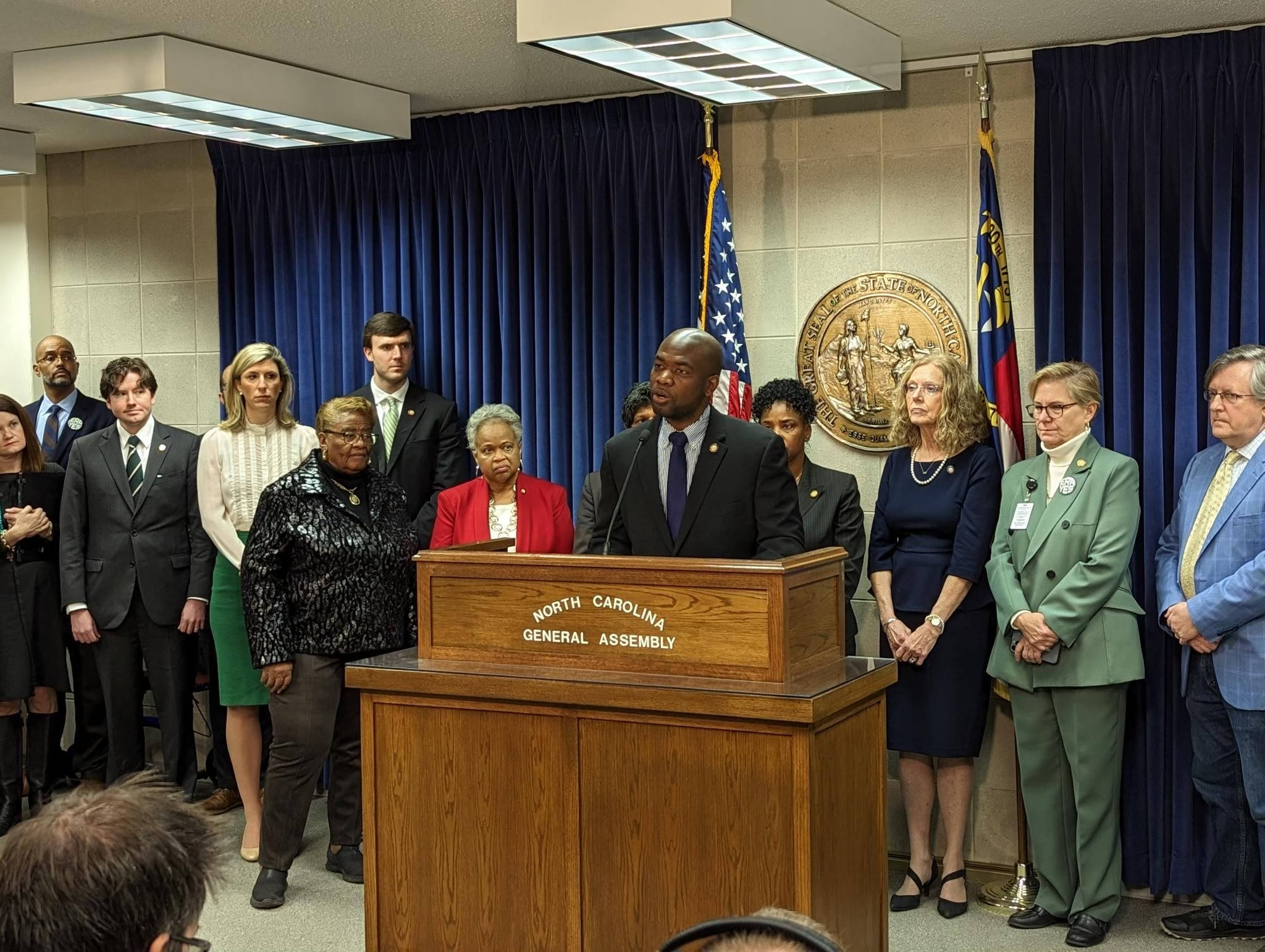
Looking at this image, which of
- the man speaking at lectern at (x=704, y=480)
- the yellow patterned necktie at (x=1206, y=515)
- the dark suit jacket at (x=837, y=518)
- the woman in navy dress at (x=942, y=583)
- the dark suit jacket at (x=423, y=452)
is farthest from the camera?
the dark suit jacket at (x=423, y=452)

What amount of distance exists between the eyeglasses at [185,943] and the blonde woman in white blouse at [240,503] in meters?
3.95

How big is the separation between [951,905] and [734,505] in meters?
2.02

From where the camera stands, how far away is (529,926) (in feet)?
11.5

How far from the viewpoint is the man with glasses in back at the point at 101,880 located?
4.60 feet

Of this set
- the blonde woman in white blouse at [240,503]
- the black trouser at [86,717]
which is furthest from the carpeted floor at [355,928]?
the black trouser at [86,717]

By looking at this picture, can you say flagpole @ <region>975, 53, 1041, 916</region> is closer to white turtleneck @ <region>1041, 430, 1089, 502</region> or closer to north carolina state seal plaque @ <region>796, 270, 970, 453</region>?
north carolina state seal plaque @ <region>796, 270, 970, 453</region>

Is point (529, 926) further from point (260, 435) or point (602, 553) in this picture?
point (260, 435)

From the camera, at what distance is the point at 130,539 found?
565 cm

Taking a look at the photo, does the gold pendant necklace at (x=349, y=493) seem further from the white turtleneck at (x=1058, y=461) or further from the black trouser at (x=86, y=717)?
the white turtleneck at (x=1058, y=461)

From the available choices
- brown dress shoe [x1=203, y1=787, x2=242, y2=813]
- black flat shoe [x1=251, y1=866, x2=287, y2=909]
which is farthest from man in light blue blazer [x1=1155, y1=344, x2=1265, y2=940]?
brown dress shoe [x1=203, y1=787, x2=242, y2=813]

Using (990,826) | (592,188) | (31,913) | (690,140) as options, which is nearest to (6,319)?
(592,188)

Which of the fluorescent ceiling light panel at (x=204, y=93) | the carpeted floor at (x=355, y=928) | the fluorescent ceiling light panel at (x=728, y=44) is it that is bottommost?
the carpeted floor at (x=355, y=928)

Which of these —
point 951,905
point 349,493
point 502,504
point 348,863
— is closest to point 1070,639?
point 951,905

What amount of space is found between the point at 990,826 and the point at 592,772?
91.0 inches
